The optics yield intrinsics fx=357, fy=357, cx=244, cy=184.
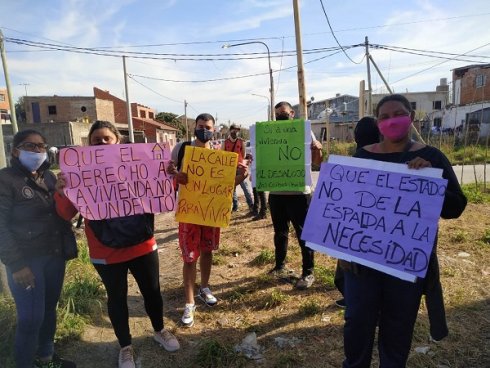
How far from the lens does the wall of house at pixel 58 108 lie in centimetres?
4416

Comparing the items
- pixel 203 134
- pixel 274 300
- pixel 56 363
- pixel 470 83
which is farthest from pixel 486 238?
pixel 470 83

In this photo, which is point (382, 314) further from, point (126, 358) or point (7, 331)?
point (7, 331)

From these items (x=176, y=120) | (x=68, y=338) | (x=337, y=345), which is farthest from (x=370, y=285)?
(x=176, y=120)

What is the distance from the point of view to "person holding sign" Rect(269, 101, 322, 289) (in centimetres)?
401

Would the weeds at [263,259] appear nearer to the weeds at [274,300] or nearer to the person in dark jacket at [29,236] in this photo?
the weeds at [274,300]

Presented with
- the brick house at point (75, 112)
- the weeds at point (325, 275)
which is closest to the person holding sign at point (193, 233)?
the weeds at point (325, 275)

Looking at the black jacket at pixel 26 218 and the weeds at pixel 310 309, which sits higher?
the black jacket at pixel 26 218

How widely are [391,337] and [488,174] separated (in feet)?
45.3

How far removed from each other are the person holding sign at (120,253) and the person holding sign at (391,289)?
4.90 feet

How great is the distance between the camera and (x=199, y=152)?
325 cm

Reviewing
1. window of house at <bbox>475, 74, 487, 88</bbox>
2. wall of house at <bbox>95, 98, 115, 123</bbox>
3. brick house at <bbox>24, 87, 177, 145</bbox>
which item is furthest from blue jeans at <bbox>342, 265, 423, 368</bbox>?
wall of house at <bbox>95, 98, 115, 123</bbox>

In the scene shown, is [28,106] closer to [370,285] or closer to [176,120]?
[176,120]

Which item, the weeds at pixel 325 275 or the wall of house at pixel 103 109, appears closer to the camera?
the weeds at pixel 325 275

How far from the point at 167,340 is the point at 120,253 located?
998 mm
